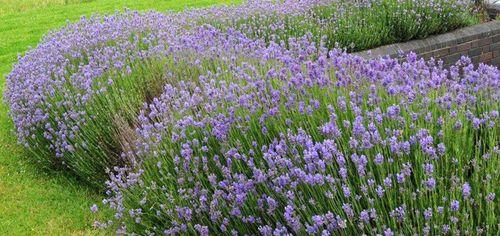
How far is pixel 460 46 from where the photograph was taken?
271 inches

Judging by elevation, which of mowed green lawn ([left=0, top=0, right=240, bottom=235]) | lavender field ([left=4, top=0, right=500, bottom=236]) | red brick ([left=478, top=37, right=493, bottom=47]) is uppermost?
lavender field ([left=4, top=0, right=500, bottom=236])

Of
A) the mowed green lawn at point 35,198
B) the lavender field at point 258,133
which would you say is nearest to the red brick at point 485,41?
the lavender field at point 258,133

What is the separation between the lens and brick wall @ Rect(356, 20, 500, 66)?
6570mm

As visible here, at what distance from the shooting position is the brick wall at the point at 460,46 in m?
6.57

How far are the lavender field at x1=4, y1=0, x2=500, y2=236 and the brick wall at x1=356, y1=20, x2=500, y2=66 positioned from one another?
1.19 meters

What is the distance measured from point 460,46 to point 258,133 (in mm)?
4333

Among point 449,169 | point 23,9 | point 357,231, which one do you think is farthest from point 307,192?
point 23,9

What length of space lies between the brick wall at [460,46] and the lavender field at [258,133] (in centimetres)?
119

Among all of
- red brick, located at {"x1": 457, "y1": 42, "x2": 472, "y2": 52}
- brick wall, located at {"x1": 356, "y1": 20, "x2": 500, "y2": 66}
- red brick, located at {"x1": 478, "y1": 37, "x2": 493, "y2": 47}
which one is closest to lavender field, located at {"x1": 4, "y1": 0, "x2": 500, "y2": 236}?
brick wall, located at {"x1": 356, "y1": 20, "x2": 500, "y2": 66}

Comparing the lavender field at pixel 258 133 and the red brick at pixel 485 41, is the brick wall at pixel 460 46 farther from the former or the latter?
the lavender field at pixel 258 133

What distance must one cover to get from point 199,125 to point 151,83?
1599 mm

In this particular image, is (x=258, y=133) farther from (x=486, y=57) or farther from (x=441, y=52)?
(x=486, y=57)

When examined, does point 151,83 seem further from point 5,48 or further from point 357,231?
point 5,48

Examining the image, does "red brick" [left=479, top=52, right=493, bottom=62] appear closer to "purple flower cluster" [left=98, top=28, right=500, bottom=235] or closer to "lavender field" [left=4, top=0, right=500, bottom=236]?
"lavender field" [left=4, top=0, right=500, bottom=236]
